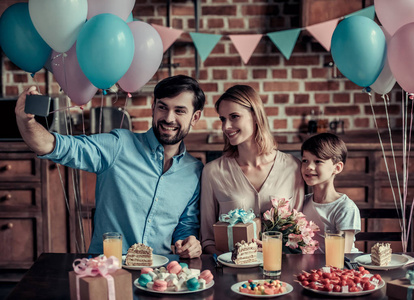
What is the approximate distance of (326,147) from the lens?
82.1 inches

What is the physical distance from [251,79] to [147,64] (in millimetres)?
1660

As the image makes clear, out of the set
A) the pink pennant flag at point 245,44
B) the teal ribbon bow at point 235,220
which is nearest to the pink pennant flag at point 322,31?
the pink pennant flag at point 245,44

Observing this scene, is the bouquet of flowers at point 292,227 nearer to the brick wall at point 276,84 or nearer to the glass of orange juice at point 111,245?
the glass of orange juice at point 111,245

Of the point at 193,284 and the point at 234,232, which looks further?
the point at 234,232

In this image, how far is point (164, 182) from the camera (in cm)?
213

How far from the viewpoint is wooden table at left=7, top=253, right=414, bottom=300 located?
1.35m

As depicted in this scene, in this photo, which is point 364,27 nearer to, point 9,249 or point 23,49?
point 23,49

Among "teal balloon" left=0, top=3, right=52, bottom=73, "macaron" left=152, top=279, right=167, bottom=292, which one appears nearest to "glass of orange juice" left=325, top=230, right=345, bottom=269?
"macaron" left=152, top=279, right=167, bottom=292

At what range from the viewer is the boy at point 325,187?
2.02m

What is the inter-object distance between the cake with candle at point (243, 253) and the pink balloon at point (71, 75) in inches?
34.5

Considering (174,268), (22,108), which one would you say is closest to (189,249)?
(174,268)

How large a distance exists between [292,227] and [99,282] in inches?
29.1

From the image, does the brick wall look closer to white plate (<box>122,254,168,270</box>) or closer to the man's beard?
the man's beard

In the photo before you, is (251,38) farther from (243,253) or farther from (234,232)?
(243,253)
